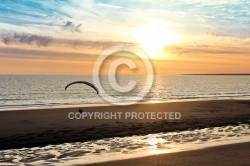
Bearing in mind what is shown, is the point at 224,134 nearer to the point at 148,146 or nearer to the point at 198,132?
the point at 198,132

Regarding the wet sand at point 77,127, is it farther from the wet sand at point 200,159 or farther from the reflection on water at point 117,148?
the wet sand at point 200,159

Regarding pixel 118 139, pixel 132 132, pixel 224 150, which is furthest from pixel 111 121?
pixel 224 150

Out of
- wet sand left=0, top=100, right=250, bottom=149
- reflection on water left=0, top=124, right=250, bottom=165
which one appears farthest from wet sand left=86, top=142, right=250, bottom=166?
wet sand left=0, top=100, right=250, bottom=149

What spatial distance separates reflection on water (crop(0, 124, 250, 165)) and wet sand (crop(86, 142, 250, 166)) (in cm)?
88

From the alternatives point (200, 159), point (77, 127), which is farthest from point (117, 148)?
point (77, 127)

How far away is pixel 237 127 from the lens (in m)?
28.5

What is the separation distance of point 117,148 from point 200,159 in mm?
4819

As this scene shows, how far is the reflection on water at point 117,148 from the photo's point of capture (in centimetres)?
1675

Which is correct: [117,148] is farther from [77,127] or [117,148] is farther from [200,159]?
[77,127]

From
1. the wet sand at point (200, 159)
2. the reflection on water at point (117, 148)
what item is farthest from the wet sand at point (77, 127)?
the wet sand at point (200, 159)

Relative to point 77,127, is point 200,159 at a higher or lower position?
higher

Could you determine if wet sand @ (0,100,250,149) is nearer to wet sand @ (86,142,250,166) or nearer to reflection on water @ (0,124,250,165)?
reflection on water @ (0,124,250,165)

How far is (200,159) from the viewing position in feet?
55.1

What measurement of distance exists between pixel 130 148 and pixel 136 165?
3.70 meters
